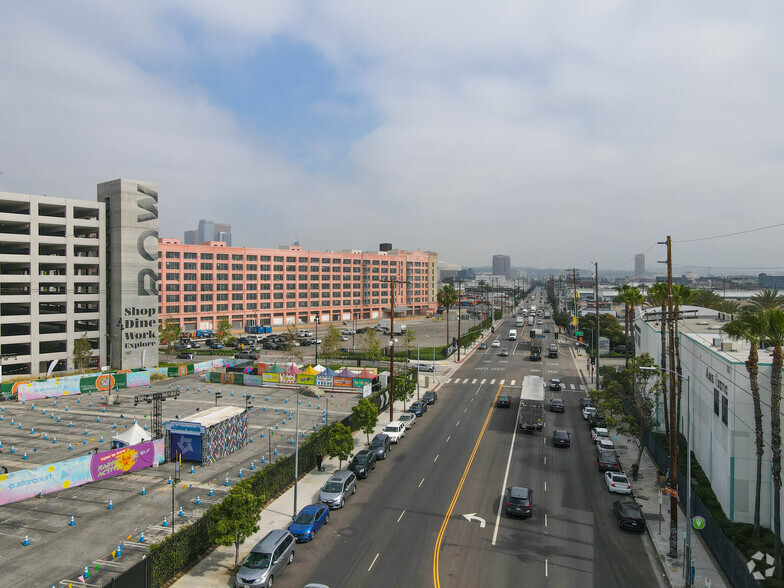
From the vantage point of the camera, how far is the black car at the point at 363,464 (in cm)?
3334

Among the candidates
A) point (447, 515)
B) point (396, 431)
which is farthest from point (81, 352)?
point (447, 515)

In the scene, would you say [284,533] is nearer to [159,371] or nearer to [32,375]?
[159,371]

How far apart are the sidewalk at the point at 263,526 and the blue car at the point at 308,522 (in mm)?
1380

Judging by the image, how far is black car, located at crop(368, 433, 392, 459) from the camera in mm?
37531

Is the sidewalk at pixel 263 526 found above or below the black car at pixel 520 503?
below

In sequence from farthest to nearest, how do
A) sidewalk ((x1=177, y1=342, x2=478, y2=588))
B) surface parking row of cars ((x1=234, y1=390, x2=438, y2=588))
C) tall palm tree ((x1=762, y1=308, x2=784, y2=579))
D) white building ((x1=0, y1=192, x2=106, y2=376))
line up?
white building ((x1=0, y1=192, x2=106, y2=376)), tall palm tree ((x1=762, y1=308, x2=784, y2=579)), sidewalk ((x1=177, y1=342, x2=478, y2=588)), surface parking row of cars ((x1=234, y1=390, x2=438, y2=588))

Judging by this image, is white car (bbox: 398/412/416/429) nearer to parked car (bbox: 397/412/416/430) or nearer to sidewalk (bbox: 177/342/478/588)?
parked car (bbox: 397/412/416/430)

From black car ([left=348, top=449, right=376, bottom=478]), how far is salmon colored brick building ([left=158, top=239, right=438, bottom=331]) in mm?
72495

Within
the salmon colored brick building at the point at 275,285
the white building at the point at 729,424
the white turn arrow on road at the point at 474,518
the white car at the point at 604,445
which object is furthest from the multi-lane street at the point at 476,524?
the salmon colored brick building at the point at 275,285

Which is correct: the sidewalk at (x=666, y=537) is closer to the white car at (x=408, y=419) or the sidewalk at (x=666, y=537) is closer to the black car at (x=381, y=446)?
the black car at (x=381, y=446)

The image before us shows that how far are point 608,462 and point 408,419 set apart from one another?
1811 cm

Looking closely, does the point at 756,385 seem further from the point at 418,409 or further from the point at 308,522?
the point at 418,409

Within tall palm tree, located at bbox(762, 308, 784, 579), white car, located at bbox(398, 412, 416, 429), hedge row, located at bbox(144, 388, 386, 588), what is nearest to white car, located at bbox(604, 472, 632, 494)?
tall palm tree, located at bbox(762, 308, 784, 579)

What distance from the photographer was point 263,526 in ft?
85.1
